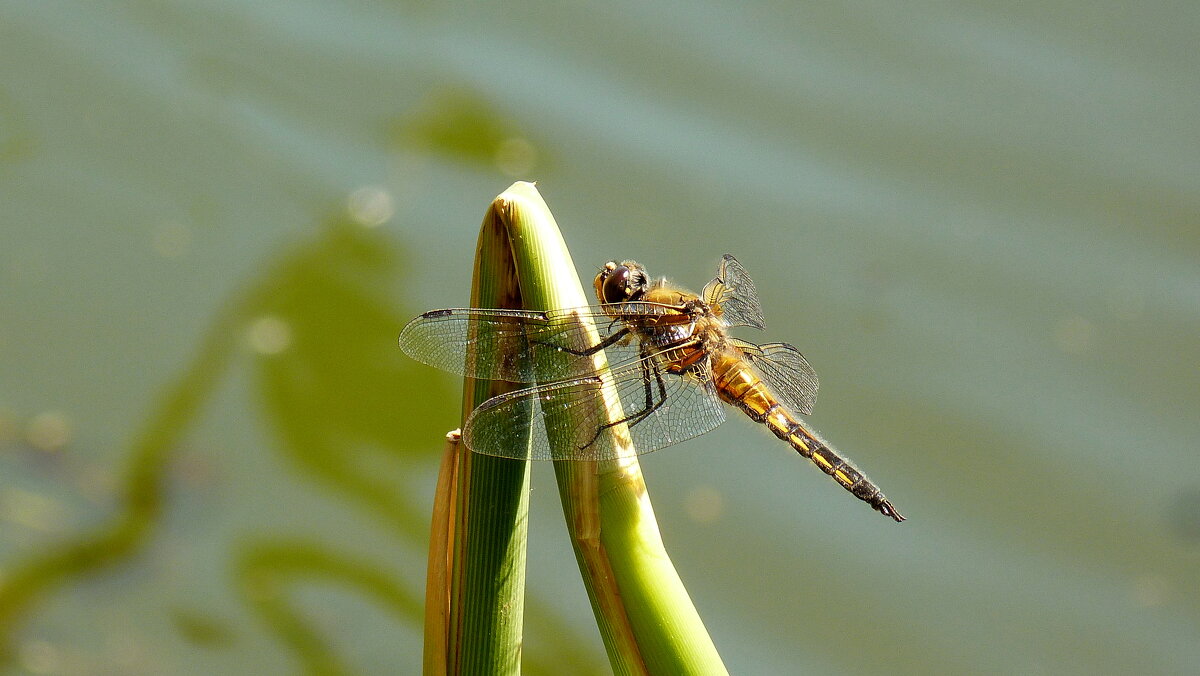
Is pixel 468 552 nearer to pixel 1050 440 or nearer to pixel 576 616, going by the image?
pixel 576 616

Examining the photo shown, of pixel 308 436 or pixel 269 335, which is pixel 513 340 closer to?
pixel 308 436

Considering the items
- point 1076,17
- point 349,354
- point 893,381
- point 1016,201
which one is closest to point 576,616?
point 349,354

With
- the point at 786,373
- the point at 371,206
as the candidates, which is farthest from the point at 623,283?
the point at 371,206

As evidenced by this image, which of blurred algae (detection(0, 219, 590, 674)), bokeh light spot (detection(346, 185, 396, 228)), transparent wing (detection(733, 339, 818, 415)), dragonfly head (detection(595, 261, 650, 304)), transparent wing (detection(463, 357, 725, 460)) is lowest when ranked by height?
transparent wing (detection(463, 357, 725, 460))

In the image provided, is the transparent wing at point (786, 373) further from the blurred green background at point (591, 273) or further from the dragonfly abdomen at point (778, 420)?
the blurred green background at point (591, 273)

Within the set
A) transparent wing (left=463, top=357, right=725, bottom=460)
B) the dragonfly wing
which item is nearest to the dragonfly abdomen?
transparent wing (left=463, top=357, right=725, bottom=460)

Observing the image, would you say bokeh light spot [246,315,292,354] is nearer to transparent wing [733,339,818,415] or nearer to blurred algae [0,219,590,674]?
blurred algae [0,219,590,674]
